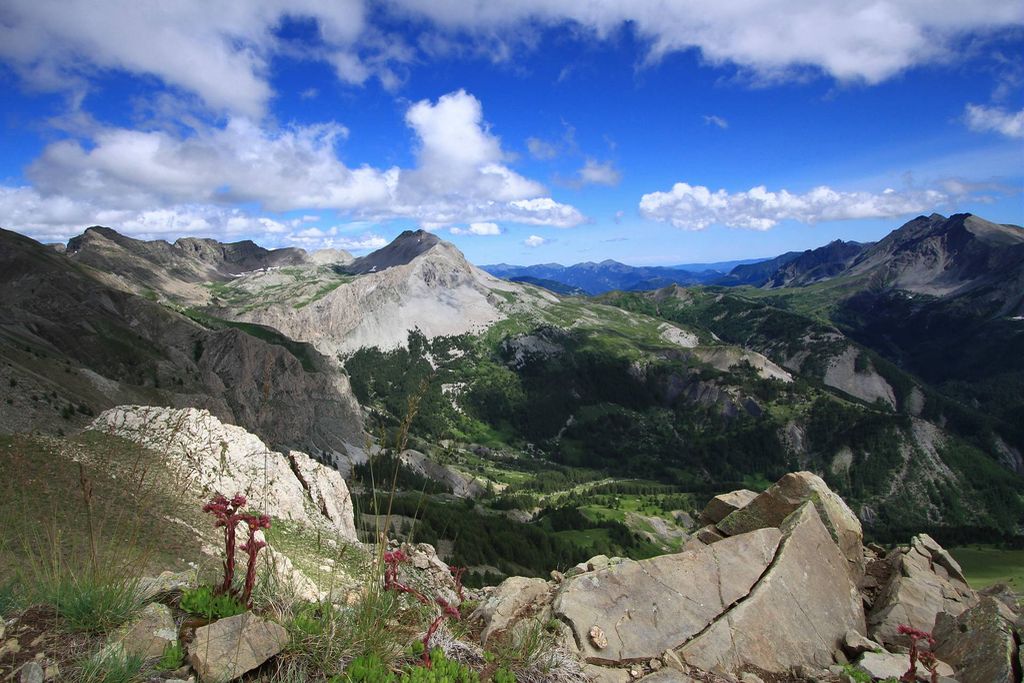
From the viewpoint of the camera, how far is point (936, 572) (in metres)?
19.7

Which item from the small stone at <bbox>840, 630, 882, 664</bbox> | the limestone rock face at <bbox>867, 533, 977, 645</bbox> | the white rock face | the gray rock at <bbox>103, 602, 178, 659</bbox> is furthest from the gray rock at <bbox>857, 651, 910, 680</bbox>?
the white rock face

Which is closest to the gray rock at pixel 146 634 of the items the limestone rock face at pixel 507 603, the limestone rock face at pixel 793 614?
the limestone rock face at pixel 507 603

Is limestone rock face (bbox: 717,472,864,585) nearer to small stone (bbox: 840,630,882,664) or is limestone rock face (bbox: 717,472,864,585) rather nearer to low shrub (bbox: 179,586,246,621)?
small stone (bbox: 840,630,882,664)

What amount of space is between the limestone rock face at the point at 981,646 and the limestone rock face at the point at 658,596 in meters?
4.36

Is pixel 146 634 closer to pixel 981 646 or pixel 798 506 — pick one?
pixel 981 646

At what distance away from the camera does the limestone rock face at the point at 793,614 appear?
12312mm

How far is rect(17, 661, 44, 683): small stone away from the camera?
495 cm

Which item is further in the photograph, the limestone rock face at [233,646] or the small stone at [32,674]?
the limestone rock face at [233,646]

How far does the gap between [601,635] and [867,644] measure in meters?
7.13

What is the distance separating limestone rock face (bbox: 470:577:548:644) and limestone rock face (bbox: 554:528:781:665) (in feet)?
4.11

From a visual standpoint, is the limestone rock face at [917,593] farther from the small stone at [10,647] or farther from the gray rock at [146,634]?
the small stone at [10,647]

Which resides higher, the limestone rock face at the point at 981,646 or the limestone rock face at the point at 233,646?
the limestone rock face at the point at 233,646

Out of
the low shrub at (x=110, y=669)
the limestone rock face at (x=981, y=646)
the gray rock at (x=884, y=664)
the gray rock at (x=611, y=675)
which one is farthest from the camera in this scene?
the limestone rock face at (x=981, y=646)

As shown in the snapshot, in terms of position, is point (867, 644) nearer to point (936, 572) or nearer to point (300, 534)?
point (936, 572)
